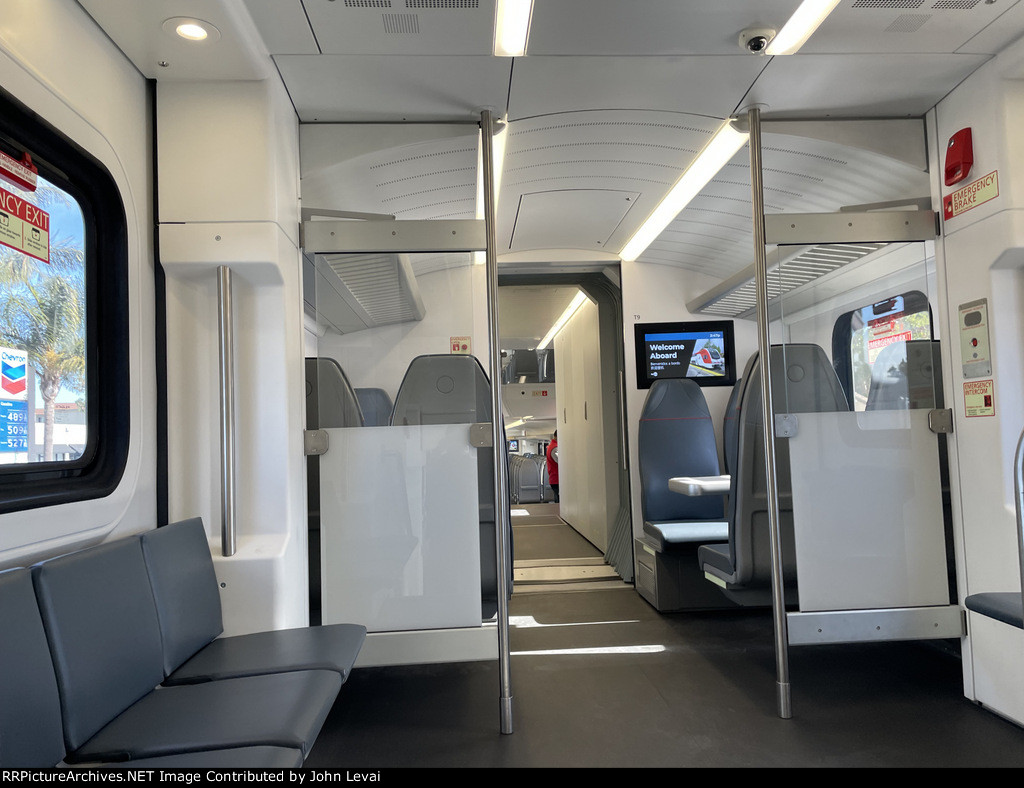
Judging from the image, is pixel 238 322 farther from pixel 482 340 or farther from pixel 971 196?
pixel 971 196

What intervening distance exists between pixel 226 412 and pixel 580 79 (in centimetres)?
202

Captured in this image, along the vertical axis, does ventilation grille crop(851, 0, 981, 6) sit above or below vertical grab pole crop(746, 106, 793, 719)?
above

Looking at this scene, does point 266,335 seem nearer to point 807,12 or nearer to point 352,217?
point 352,217

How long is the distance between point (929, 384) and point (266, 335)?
299cm

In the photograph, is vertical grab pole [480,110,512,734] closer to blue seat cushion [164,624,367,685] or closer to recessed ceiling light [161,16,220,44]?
blue seat cushion [164,624,367,685]

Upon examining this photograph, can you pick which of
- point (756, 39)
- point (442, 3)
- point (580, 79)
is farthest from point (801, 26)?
point (442, 3)

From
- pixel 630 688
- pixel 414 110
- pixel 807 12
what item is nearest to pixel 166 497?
pixel 414 110

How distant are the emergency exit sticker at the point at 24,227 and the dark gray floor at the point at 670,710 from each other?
205cm

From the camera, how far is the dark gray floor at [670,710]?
9.05 feet

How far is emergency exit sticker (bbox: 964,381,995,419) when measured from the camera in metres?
3.12

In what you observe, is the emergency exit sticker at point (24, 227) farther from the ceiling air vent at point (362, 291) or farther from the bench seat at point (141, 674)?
the ceiling air vent at point (362, 291)

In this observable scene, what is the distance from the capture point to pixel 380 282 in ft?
Result: 11.0

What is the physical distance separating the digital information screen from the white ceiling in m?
1.49

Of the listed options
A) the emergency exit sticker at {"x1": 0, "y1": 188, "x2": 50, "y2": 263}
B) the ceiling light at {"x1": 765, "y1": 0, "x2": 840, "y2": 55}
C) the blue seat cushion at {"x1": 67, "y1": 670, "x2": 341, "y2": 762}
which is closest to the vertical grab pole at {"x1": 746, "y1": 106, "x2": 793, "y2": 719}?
the ceiling light at {"x1": 765, "y1": 0, "x2": 840, "y2": 55}
